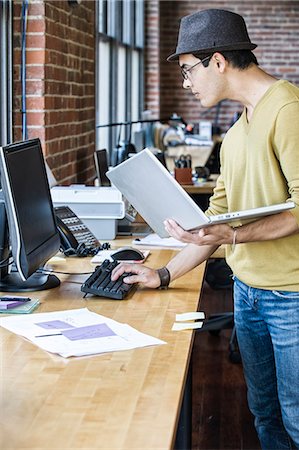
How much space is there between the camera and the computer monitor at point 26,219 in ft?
8.42

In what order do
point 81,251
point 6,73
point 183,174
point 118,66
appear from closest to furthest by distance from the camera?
point 81,251
point 6,73
point 183,174
point 118,66

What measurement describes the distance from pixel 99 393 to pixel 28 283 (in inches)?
40.5

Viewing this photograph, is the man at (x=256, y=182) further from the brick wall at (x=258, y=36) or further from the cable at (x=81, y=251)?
the brick wall at (x=258, y=36)

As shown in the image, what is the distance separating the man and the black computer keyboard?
45mm

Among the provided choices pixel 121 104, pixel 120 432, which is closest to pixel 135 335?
pixel 120 432

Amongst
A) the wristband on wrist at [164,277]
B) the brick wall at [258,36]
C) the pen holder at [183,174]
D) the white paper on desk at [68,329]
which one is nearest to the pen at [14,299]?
the white paper on desk at [68,329]

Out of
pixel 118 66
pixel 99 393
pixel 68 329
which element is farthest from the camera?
pixel 118 66

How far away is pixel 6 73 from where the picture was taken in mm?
4121

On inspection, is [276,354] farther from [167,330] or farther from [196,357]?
[196,357]

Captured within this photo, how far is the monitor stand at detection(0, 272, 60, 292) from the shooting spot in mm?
2787

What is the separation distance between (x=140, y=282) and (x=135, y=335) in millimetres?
518

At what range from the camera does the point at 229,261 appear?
2.76 m

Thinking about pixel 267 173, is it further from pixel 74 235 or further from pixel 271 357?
pixel 74 235

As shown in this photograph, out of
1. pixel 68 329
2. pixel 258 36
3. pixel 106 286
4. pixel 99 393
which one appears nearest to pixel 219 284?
pixel 106 286
